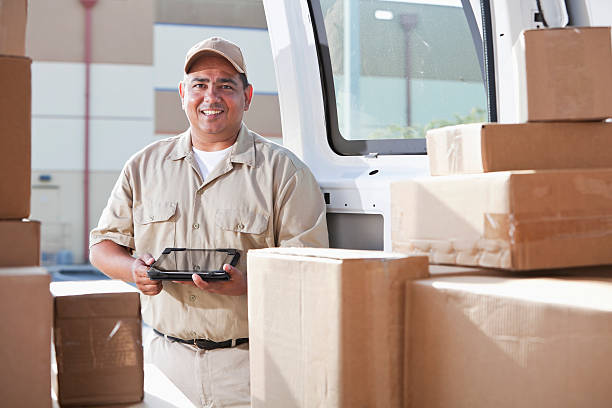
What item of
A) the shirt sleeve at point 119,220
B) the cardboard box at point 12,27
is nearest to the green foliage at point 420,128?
the shirt sleeve at point 119,220

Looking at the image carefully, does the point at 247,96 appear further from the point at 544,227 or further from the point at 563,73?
the point at 544,227

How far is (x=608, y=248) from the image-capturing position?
1334 millimetres

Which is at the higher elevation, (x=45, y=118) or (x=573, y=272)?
(x=45, y=118)

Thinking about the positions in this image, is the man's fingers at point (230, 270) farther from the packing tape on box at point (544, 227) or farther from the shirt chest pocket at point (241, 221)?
the packing tape on box at point (544, 227)

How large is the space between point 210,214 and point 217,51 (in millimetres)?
576

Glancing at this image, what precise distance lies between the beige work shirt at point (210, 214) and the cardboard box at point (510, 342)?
1.21 metres

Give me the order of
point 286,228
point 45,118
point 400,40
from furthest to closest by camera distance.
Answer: point 45,118 < point 400,40 < point 286,228

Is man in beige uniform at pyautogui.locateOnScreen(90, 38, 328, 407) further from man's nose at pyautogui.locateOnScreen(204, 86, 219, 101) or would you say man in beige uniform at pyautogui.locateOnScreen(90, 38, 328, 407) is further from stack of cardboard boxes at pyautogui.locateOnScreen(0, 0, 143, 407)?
stack of cardboard boxes at pyautogui.locateOnScreen(0, 0, 143, 407)

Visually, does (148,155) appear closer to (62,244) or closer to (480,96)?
(480,96)

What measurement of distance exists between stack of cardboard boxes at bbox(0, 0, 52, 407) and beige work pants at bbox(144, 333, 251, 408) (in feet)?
3.87

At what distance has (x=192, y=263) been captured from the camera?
7.06 feet

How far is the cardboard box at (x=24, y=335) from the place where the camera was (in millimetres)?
1115

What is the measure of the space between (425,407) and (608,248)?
18.3 inches

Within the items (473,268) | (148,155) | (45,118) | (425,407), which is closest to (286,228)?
(148,155)
